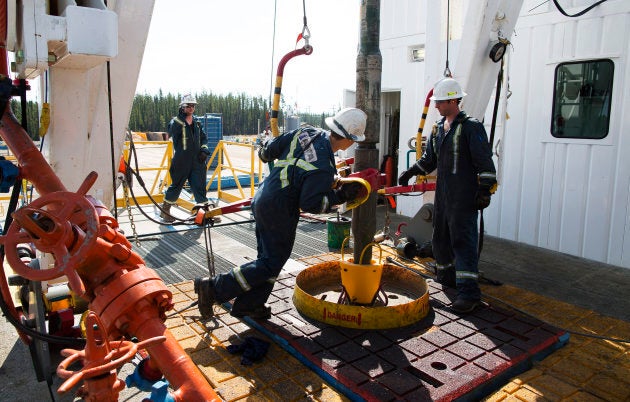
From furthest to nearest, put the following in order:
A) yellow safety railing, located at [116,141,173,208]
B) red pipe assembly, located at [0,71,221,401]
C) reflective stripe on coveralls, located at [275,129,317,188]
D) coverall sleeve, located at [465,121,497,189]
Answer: yellow safety railing, located at [116,141,173,208], coverall sleeve, located at [465,121,497,189], reflective stripe on coveralls, located at [275,129,317,188], red pipe assembly, located at [0,71,221,401]

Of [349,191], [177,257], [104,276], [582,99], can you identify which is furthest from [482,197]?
[177,257]

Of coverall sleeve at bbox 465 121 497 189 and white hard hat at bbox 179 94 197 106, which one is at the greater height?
white hard hat at bbox 179 94 197 106

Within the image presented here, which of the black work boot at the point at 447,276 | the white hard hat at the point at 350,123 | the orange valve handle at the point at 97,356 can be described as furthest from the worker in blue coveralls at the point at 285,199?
the orange valve handle at the point at 97,356

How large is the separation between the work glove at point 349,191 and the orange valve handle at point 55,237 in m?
1.94

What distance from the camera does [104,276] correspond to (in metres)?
2.17

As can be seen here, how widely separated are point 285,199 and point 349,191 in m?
0.51

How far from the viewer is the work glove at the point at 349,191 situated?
3584 millimetres

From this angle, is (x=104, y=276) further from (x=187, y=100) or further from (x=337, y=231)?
(x=187, y=100)

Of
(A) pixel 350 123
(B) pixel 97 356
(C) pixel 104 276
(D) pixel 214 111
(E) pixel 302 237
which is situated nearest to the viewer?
(B) pixel 97 356

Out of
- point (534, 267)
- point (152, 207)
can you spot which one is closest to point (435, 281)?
point (534, 267)

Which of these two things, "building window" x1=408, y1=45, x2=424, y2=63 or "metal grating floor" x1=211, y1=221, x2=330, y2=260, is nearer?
Result: "metal grating floor" x1=211, y1=221, x2=330, y2=260

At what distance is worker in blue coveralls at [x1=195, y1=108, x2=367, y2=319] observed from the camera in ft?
11.8

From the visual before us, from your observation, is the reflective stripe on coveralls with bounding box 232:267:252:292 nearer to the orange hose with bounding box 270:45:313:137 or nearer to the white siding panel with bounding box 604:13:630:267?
the orange hose with bounding box 270:45:313:137

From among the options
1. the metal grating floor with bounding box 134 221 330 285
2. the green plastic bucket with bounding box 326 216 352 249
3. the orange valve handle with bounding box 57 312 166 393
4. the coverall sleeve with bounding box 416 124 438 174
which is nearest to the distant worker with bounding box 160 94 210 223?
the metal grating floor with bounding box 134 221 330 285
